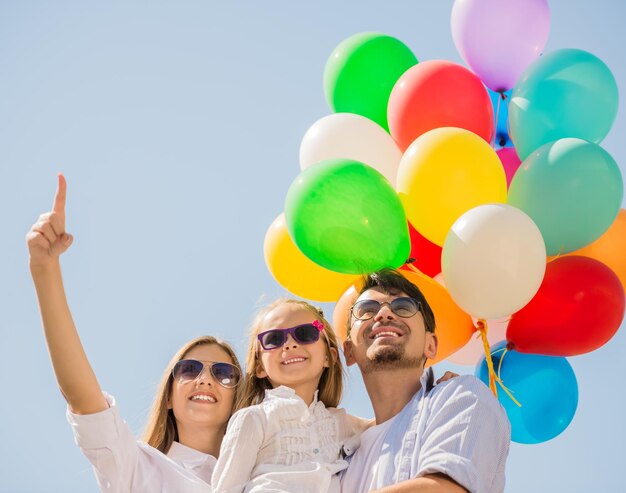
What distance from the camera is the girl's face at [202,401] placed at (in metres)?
4.12

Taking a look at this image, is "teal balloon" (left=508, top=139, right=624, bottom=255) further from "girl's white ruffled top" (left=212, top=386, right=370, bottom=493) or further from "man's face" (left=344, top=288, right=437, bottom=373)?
"girl's white ruffled top" (left=212, top=386, right=370, bottom=493)

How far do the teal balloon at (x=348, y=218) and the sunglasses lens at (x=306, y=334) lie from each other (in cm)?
34

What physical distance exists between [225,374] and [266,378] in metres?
0.23

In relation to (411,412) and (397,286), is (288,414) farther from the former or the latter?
(397,286)

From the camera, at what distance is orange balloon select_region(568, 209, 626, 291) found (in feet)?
15.1

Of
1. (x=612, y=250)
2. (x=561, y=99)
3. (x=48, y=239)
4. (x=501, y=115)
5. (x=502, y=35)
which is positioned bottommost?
(x=48, y=239)

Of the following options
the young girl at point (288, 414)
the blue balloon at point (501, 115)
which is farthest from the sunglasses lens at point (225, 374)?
the blue balloon at point (501, 115)

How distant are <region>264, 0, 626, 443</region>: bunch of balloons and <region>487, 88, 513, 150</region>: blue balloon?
11 mm

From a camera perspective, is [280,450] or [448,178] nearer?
[280,450]

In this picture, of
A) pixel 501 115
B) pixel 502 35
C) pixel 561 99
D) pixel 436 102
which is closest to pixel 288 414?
pixel 436 102

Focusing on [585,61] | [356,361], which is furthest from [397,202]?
[585,61]

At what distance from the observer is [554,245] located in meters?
4.25

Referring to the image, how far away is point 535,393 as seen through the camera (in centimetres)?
436

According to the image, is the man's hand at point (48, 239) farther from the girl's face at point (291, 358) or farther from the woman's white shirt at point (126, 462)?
the girl's face at point (291, 358)
